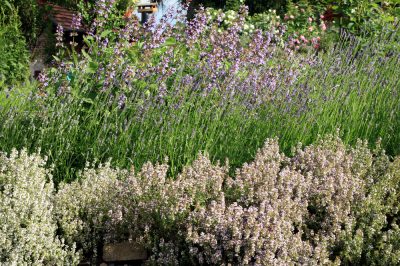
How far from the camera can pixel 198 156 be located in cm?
443

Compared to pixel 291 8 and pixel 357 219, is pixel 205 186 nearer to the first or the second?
pixel 357 219

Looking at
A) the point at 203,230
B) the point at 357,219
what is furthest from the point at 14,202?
the point at 357,219

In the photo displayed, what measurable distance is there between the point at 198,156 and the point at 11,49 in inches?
249

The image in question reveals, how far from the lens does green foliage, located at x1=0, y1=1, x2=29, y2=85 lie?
965 cm

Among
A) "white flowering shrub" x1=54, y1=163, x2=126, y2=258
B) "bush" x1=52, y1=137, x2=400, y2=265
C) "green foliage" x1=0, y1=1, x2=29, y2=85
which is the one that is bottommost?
"green foliage" x1=0, y1=1, x2=29, y2=85

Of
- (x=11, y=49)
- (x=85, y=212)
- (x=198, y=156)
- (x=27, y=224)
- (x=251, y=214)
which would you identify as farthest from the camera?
(x=11, y=49)

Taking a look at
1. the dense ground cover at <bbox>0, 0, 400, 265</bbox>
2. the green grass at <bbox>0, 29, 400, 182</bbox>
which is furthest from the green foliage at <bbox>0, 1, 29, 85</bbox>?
the green grass at <bbox>0, 29, 400, 182</bbox>

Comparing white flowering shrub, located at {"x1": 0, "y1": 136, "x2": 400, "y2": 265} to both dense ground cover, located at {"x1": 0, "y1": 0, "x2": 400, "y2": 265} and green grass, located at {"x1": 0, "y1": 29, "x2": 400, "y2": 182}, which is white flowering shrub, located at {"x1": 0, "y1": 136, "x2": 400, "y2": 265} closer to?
dense ground cover, located at {"x1": 0, "y1": 0, "x2": 400, "y2": 265}

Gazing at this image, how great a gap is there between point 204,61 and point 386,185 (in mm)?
2075

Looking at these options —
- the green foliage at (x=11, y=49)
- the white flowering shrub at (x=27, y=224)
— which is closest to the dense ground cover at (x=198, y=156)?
the white flowering shrub at (x=27, y=224)

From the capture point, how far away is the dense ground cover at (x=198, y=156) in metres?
3.64

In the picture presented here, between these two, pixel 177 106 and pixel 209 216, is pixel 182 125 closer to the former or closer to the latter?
pixel 177 106

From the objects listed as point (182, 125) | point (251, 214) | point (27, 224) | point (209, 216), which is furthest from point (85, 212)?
point (182, 125)

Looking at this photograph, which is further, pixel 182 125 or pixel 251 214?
pixel 182 125
